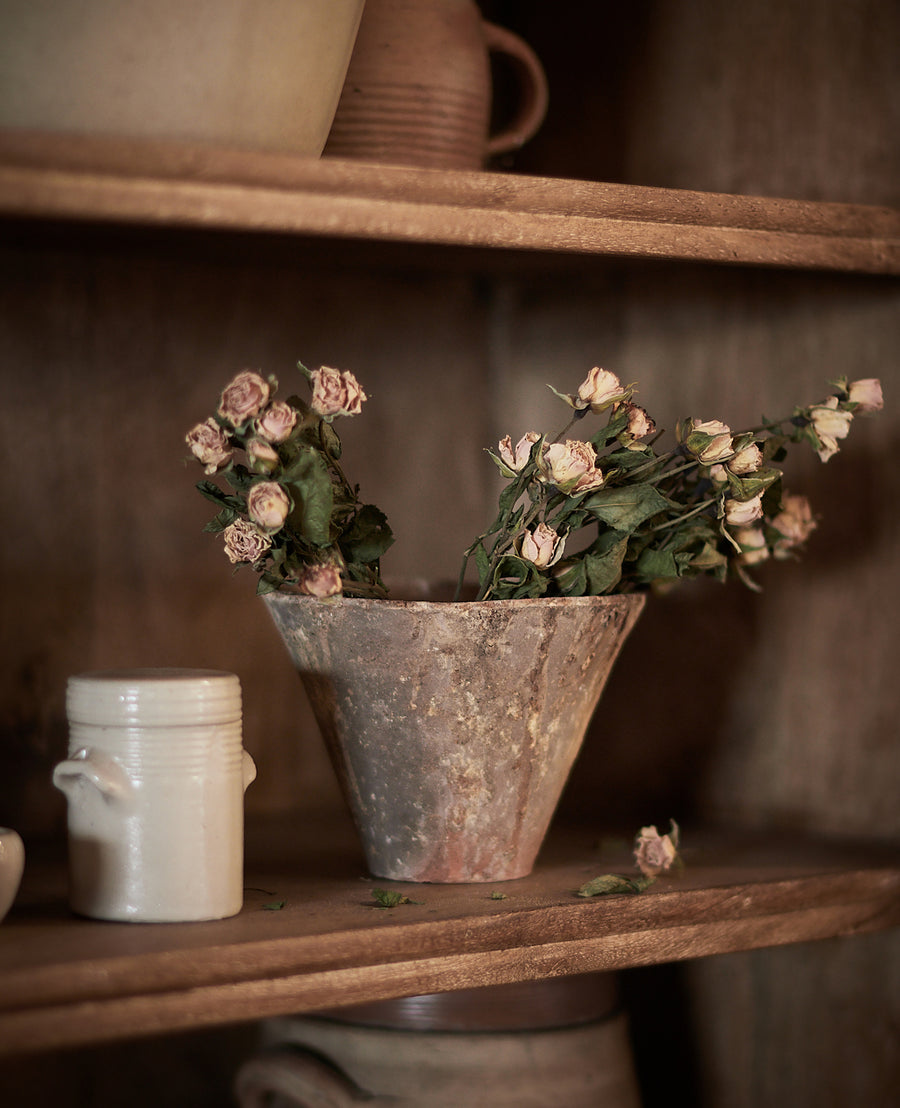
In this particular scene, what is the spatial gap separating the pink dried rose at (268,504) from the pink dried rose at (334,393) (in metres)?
0.06

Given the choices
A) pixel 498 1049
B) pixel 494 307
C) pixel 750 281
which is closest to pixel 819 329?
pixel 750 281

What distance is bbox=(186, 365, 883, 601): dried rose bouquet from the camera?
0.70 meters

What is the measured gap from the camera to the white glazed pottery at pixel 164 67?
0.63 meters

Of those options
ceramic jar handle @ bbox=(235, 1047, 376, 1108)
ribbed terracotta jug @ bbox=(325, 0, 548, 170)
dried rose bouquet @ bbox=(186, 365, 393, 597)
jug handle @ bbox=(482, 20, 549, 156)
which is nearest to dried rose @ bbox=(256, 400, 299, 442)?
dried rose bouquet @ bbox=(186, 365, 393, 597)

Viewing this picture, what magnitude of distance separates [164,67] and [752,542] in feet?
1.58

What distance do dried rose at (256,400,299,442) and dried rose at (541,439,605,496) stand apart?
0.15 meters

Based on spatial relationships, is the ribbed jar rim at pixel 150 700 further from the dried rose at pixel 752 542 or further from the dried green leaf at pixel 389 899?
the dried rose at pixel 752 542

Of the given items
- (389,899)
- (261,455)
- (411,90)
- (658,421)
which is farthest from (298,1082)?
(411,90)

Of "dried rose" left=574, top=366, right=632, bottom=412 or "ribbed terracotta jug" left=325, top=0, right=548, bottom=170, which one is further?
"ribbed terracotta jug" left=325, top=0, right=548, bottom=170

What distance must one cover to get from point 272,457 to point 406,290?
0.44m

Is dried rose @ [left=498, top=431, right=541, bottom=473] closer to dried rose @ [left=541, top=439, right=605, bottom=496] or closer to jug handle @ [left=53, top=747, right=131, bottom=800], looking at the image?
dried rose @ [left=541, top=439, right=605, bottom=496]

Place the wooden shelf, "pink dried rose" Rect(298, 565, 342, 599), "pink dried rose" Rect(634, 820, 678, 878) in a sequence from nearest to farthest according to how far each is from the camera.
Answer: the wooden shelf < "pink dried rose" Rect(298, 565, 342, 599) < "pink dried rose" Rect(634, 820, 678, 878)

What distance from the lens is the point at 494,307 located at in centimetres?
113

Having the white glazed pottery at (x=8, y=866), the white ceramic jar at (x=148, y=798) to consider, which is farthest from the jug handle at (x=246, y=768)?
the white glazed pottery at (x=8, y=866)
